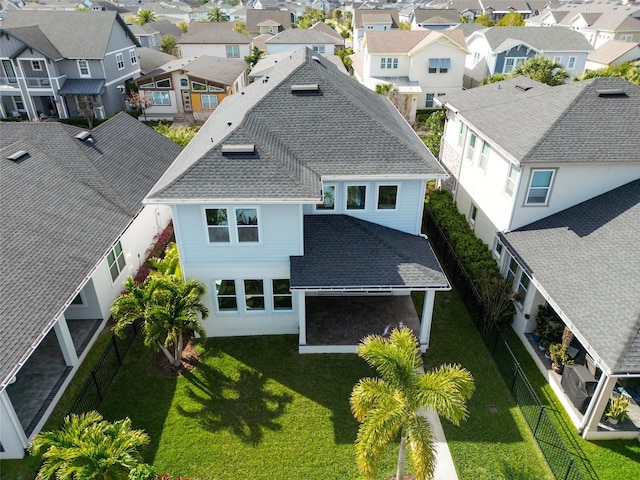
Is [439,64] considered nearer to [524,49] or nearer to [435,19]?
[524,49]

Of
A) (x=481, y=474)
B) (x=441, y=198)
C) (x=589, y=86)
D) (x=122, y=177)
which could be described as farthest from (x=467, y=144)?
(x=122, y=177)

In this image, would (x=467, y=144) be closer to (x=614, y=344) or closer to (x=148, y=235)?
(x=614, y=344)

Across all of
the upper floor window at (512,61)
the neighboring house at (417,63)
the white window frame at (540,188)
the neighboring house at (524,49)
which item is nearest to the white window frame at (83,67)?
the neighboring house at (417,63)

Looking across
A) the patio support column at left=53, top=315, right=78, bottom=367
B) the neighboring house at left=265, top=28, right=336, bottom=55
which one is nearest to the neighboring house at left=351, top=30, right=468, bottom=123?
the neighboring house at left=265, top=28, right=336, bottom=55

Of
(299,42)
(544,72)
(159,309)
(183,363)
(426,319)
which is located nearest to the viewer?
(159,309)

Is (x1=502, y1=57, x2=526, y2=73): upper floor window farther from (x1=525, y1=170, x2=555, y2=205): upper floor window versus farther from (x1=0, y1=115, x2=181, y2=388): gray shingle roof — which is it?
(x1=0, y1=115, x2=181, y2=388): gray shingle roof

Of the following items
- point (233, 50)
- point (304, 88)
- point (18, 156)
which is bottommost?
point (18, 156)

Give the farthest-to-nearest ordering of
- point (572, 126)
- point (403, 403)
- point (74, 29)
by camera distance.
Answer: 1. point (74, 29)
2. point (572, 126)
3. point (403, 403)

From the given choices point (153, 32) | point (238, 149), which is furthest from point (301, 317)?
point (153, 32)
